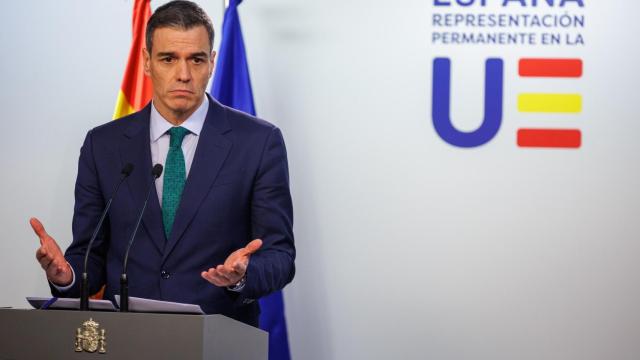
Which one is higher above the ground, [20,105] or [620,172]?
[20,105]

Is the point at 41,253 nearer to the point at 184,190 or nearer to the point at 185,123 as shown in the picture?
the point at 184,190

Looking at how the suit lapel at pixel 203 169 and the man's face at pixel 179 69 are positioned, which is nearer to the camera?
the suit lapel at pixel 203 169

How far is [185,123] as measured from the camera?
322 cm

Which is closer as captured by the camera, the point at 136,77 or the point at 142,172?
the point at 142,172

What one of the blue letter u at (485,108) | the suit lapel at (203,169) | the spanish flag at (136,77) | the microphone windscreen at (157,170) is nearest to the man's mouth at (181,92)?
the suit lapel at (203,169)

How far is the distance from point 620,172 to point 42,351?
10.4ft

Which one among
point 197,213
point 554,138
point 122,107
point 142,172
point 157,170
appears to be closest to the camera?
point 157,170

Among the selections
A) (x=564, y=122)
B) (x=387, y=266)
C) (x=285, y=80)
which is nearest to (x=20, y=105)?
(x=285, y=80)

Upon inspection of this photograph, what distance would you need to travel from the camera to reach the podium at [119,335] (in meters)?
2.12

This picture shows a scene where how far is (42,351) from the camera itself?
7.22ft

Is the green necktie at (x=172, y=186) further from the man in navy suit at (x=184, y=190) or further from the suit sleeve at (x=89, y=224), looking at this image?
the suit sleeve at (x=89, y=224)

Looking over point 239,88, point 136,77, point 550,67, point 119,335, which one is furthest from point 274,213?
point 550,67

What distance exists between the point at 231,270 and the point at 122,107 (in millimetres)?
2222

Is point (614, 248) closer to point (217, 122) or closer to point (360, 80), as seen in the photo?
point (360, 80)
